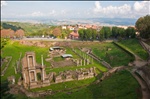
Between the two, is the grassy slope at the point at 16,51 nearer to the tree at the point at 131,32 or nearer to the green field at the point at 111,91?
the green field at the point at 111,91

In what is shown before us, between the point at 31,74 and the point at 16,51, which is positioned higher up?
the point at 16,51

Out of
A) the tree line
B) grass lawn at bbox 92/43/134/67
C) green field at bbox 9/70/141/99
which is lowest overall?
green field at bbox 9/70/141/99

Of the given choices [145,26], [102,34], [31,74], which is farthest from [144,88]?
[102,34]

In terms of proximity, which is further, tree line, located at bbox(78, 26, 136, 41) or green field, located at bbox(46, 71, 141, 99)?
tree line, located at bbox(78, 26, 136, 41)

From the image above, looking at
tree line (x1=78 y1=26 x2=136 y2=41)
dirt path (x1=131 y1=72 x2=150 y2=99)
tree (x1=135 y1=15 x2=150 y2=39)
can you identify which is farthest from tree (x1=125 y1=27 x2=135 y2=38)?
dirt path (x1=131 y1=72 x2=150 y2=99)

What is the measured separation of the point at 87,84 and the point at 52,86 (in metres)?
8.07

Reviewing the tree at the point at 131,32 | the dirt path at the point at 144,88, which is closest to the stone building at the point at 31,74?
the dirt path at the point at 144,88

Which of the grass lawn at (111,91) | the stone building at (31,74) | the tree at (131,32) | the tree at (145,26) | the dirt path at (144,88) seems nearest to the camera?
the dirt path at (144,88)

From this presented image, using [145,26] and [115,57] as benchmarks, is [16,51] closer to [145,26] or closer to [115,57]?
[115,57]

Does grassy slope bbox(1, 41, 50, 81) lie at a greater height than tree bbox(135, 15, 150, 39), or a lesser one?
lesser

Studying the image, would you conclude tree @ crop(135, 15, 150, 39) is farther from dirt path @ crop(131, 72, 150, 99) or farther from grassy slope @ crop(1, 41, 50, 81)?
grassy slope @ crop(1, 41, 50, 81)

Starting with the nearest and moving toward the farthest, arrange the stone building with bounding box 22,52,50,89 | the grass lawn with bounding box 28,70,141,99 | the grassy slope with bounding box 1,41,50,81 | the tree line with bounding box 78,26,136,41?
1. the grass lawn with bounding box 28,70,141,99
2. the stone building with bounding box 22,52,50,89
3. the grassy slope with bounding box 1,41,50,81
4. the tree line with bounding box 78,26,136,41

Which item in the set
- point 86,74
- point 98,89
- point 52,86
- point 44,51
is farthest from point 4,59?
point 98,89

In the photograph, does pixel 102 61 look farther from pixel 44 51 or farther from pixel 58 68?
pixel 44 51
